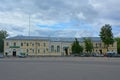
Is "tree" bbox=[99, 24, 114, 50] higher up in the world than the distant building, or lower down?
higher up

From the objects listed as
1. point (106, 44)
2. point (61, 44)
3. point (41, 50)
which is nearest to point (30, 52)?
point (41, 50)

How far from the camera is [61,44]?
12162cm

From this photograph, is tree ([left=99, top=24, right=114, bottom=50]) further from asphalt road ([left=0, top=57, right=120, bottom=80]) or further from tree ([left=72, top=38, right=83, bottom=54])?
asphalt road ([left=0, top=57, right=120, bottom=80])

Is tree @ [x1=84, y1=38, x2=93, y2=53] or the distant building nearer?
the distant building

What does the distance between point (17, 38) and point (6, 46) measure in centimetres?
643

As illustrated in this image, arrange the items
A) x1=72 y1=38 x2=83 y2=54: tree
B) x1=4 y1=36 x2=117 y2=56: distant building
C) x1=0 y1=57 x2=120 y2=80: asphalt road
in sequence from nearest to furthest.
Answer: x1=0 y1=57 x2=120 y2=80: asphalt road → x1=4 y1=36 x2=117 y2=56: distant building → x1=72 y1=38 x2=83 y2=54: tree

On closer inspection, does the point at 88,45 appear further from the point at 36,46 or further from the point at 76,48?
the point at 36,46

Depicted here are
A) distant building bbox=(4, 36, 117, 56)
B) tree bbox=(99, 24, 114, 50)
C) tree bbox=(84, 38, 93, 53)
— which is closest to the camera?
distant building bbox=(4, 36, 117, 56)

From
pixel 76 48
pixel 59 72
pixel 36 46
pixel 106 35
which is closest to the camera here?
pixel 59 72

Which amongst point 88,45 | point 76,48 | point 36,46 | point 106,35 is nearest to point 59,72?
point 76,48

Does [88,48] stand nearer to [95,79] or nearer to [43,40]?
[43,40]

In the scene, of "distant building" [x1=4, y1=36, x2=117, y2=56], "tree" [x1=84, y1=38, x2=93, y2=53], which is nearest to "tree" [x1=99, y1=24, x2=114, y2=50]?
"tree" [x1=84, y1=38, x2=93, y2=53]

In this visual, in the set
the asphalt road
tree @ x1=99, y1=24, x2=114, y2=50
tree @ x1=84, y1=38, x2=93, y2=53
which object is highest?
tree @ x1=99, y1=24, x2=114, y2=50

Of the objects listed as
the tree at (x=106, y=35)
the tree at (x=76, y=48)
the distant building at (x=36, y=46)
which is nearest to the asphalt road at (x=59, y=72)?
the distant building at (x=36, y=46)
